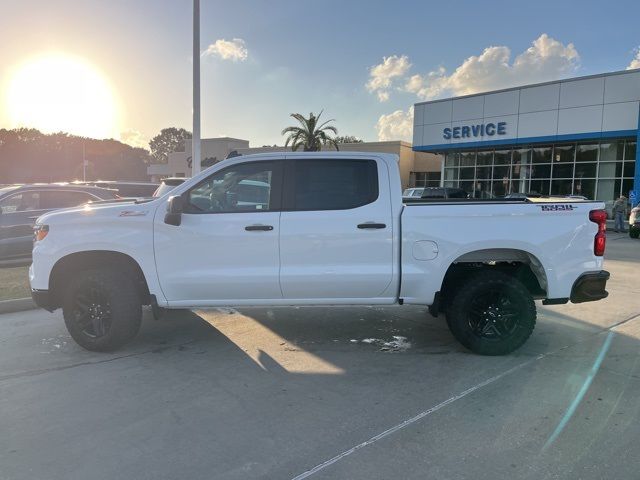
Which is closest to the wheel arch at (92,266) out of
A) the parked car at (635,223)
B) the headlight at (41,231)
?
the headlight at (41,231)

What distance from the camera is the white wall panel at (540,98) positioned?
91.3 ft

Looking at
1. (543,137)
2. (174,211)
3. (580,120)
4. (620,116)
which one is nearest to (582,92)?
(580,120)

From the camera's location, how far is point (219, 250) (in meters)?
4.93

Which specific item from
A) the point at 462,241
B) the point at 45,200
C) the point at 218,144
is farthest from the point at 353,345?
the point at 218,144

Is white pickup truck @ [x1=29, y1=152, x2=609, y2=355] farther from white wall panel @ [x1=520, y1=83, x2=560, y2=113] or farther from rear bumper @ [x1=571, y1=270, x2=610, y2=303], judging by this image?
white wall panel @ [x1=520, y1=83, x2=560, y2=113]

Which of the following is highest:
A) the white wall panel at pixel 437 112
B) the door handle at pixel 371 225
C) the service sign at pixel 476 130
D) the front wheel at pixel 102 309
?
the white wall panel at pixel 437 112

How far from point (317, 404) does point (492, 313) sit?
7.11 feet

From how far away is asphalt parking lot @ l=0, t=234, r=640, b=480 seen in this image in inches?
124

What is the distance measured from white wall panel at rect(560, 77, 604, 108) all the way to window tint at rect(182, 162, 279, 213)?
26900mm

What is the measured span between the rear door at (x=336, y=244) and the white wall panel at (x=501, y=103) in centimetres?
2803

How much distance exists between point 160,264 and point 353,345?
2.23 metres

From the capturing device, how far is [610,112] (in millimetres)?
25797

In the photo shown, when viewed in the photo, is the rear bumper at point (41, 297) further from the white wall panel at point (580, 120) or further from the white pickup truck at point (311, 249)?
the white wall panel at point (580, 120)

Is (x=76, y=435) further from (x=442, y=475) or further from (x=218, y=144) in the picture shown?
(x=218, y=144)
